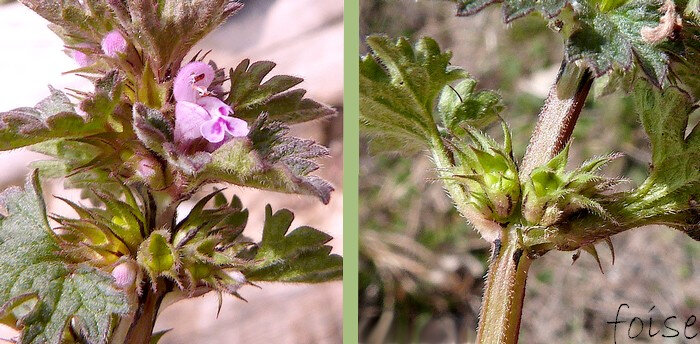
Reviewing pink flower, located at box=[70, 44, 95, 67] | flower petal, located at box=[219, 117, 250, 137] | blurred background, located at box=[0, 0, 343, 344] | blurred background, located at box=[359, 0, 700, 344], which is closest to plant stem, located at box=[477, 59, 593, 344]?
flower petal, located at box=[219, 117, 250, 137]

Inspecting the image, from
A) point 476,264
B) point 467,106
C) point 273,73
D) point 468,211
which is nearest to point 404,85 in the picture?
point 467,106

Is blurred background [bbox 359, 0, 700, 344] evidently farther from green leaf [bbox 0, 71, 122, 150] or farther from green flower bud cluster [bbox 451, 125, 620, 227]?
green leaf [bbox 0, 71, 122, 150]

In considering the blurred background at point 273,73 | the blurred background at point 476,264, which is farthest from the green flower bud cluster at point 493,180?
the blurred background at point 476,264

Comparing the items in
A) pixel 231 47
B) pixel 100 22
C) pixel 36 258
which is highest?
pixel 231 47

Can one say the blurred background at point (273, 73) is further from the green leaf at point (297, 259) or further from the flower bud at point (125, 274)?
the flower bud at point (125, 274)

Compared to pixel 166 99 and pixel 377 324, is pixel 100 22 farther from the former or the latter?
pixel 377 324

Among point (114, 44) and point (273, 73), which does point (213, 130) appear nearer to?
point (114, 44)

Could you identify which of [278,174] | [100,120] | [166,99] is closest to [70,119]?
[100,120]
